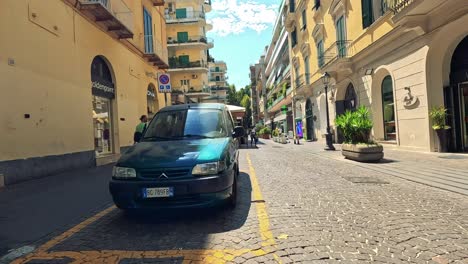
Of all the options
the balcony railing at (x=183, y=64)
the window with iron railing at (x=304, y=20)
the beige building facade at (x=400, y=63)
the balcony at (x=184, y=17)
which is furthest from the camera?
the balcony at (x=184, y=17)

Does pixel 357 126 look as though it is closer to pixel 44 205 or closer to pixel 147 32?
pixel 44 205

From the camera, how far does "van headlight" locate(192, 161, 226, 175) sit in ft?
14.1

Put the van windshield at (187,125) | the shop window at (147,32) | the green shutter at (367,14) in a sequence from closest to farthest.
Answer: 1. the van windshield at (187,125)
2. the green shutter at (367,14)
3. the shop window at (147,32)

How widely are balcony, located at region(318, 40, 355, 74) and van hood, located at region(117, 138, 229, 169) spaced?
15.0 meters

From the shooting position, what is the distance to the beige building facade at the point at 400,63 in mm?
11305

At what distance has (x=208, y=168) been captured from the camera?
14.4 feet

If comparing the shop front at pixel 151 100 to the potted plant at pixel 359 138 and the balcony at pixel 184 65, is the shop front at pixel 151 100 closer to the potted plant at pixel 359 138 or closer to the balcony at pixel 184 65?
the potted plant at pixel 359 138

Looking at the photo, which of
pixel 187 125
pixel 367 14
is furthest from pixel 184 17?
pixel 187 125

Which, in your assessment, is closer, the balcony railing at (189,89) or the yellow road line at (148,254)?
the yellow road line at (148,254)

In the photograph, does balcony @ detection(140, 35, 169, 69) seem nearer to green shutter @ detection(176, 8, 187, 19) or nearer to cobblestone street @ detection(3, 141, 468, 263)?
cobblestone street @ detection(3, 141, 468, 263)

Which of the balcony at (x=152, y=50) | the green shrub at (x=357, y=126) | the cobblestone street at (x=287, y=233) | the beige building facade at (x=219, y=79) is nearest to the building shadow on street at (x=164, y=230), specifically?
the cobblestone street at (x=287, y=233)

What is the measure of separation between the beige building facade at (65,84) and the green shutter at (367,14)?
12.0m

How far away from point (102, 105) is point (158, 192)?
478 inches

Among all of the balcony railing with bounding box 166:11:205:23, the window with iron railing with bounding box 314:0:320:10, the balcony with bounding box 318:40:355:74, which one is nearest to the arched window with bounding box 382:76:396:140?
the balcony with bounding box 318:40:355:74
